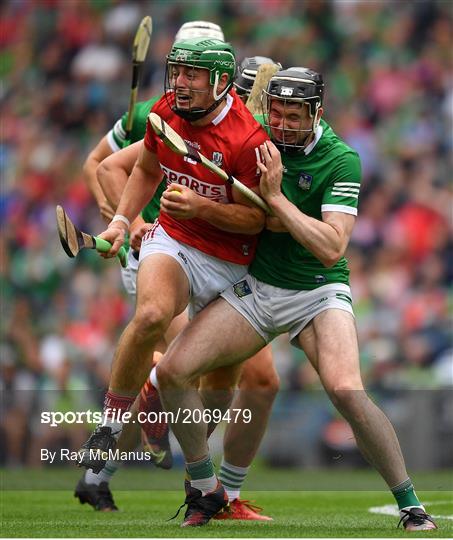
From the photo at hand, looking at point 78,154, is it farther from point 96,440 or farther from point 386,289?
point 96,440

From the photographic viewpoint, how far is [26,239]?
15852mm

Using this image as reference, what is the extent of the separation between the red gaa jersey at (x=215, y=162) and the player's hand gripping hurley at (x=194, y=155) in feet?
0.32

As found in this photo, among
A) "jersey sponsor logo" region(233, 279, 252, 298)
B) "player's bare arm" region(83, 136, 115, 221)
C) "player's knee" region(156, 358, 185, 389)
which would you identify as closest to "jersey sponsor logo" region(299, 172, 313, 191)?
"jersey sponsor logo" region(233, 279, 252, 298)

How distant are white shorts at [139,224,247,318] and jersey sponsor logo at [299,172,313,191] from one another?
1.92ft

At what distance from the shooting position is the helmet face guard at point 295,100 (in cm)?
670

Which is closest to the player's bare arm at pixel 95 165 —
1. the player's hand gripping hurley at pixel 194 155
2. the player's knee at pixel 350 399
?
the player's hand gripping hurley at pixel 194 155

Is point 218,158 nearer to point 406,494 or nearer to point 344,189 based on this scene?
point 344,189

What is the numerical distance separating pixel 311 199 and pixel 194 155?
0.62m

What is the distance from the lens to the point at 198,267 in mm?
7016

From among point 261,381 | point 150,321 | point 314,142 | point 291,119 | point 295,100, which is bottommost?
point 261,381

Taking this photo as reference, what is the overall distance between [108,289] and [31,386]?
5.20 ft

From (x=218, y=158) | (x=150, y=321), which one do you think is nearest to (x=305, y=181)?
(x=218, y=158)

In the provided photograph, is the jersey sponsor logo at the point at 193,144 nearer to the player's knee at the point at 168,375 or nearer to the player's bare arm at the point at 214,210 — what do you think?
the player's bare arm at the point at 214,210

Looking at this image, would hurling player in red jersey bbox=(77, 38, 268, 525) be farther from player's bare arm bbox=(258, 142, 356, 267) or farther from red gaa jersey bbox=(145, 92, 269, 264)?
player's bare arm bbox=(258, 142, 356, 267)
